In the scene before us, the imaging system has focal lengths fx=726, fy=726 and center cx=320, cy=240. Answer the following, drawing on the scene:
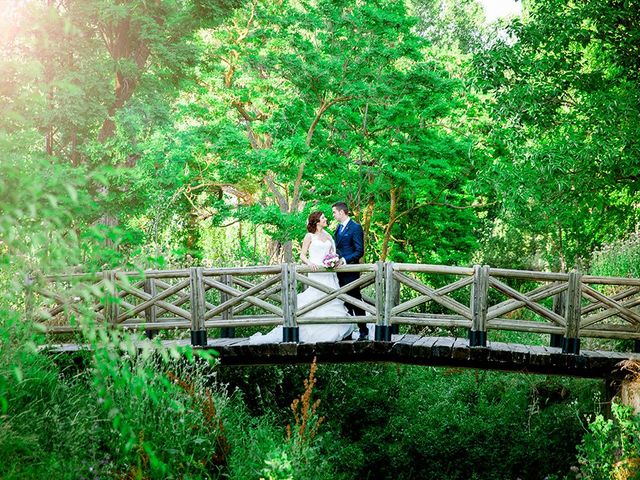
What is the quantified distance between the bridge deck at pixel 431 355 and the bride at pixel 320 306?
0.74ft

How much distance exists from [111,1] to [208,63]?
12.3 feet

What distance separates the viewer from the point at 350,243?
9.96 meters

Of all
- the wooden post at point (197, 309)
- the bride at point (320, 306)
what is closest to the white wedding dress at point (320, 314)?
the bride at point (320, 306)

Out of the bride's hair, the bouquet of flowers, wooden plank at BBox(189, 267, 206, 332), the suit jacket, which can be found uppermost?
the bride's hair

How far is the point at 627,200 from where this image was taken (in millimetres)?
18250

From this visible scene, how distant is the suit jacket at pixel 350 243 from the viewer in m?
9.88

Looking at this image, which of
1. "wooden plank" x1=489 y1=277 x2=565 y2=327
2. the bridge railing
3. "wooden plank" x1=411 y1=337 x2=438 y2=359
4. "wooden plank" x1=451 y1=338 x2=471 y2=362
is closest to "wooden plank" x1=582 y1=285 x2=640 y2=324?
the bridge railing

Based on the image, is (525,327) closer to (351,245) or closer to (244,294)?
(351,245)

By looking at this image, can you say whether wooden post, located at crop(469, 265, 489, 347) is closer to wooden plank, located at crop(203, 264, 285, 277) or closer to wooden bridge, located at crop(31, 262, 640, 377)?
wooden bridge, located at crop(31, 262, 640, 377)

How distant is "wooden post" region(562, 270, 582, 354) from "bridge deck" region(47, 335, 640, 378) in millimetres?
143

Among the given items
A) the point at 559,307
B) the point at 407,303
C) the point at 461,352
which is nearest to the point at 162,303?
→ the point at 407,303

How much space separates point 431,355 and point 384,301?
0.96 metres

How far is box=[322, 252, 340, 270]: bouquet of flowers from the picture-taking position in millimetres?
9688

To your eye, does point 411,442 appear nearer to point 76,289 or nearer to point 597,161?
point 597,161
